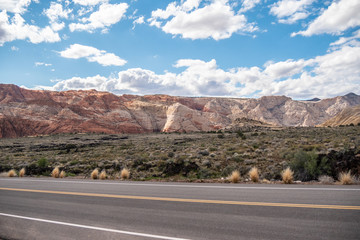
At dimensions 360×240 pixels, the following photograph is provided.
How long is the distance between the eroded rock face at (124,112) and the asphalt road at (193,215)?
258 ft

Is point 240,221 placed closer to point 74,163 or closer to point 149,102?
point 74,163

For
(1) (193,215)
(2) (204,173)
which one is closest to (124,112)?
(2) (204,173)

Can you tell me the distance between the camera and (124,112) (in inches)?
3703

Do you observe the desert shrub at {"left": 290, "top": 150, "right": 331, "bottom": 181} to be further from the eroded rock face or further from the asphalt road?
the eroded rock face

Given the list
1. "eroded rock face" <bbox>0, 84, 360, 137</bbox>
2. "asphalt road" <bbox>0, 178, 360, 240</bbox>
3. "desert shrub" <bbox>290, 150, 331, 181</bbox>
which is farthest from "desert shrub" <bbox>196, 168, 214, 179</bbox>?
"eroded rock face" <bbox>0, 84, 360, 137</bbox>

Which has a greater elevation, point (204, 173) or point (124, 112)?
point (124, 112)

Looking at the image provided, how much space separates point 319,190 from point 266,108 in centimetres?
12896

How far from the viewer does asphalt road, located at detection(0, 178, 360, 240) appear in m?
4.24

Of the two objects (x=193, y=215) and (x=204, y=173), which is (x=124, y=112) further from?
(x=193, y=215)

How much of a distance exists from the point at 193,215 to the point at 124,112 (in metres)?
91.7

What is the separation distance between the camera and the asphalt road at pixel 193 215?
13.9 feet

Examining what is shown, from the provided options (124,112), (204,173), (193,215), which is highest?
(124,112)

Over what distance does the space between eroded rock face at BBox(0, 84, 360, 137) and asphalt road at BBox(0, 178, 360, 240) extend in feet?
258

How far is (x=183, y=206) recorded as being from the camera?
611cm
